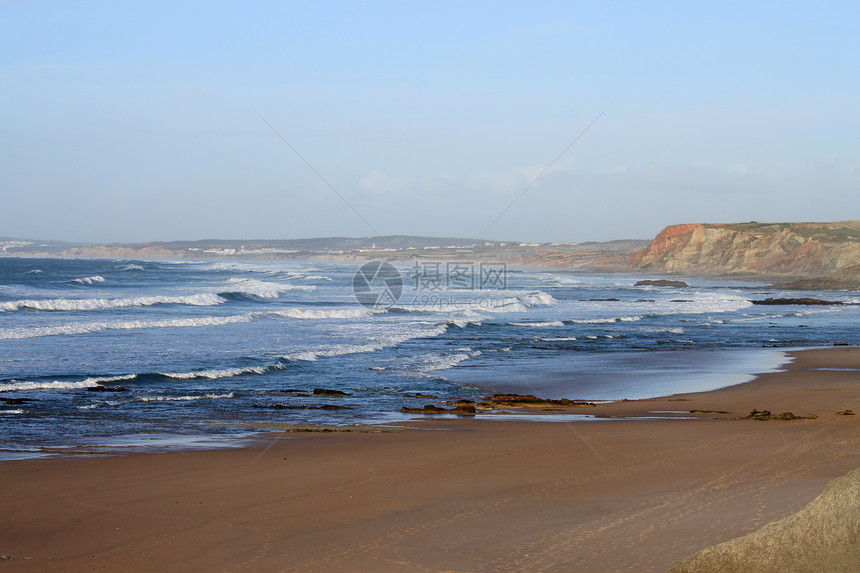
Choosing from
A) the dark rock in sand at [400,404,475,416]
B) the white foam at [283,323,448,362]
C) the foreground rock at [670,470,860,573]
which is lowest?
the white foam at [283,323,448,362]

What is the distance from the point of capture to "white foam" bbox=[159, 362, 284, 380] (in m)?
14.6

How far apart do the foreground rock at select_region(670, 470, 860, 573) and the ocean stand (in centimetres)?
663

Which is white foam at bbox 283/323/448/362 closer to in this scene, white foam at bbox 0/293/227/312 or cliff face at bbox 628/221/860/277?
white foam at bbox 0/293/227/312

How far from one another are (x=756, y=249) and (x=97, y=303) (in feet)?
251

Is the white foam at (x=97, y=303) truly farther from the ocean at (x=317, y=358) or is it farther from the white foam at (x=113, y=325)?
the white foam at (x=113, y=325)

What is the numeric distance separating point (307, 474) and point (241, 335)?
52.1ft

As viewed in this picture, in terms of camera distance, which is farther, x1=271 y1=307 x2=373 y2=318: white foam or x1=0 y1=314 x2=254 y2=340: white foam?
x1=271 y1=307 x2=373 y2=318: white foam

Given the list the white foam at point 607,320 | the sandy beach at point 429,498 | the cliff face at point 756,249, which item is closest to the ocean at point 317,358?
the white foam at point 607,320

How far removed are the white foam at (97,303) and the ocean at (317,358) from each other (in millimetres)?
90

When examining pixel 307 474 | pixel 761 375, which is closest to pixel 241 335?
pixel 761 375

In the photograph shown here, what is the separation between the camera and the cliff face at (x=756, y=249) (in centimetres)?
7894

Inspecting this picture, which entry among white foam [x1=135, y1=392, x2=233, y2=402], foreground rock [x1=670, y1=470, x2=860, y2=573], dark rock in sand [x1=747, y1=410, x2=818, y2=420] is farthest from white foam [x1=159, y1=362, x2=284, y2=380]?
foreground rock [x1=670, y1=470, x2=860, y2=573]

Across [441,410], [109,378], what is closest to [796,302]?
[441,410]

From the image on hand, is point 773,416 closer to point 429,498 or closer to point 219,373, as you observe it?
point 429,498
